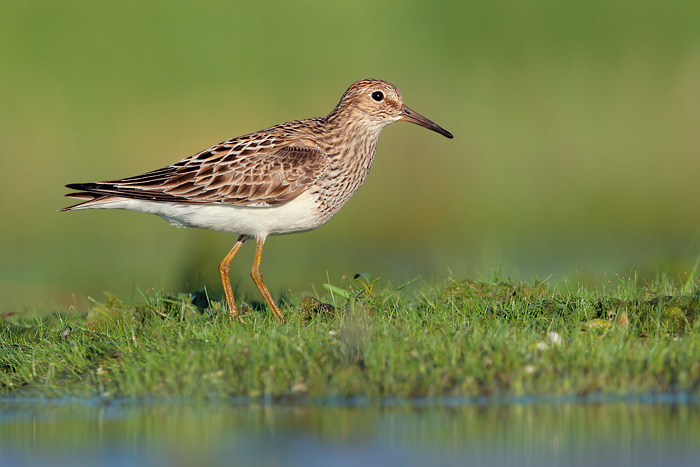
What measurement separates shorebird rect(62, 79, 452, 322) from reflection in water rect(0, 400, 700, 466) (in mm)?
3777

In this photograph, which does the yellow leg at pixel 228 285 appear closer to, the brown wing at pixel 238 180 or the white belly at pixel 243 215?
the white belly at pixel 243 215

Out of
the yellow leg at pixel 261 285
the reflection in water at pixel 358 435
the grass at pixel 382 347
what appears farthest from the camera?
the yellow leg at pixel 261 285

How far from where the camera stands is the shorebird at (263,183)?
1253 centimetres

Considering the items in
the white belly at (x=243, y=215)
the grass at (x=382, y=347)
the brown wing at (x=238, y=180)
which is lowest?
the grass at (x=382, y=347)

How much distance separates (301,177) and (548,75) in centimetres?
1102

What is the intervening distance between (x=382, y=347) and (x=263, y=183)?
3.59 m

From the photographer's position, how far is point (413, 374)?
360 inches

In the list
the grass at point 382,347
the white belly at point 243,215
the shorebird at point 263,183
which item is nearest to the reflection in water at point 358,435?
the grass at point 382,347

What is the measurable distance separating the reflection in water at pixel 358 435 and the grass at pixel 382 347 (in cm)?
45

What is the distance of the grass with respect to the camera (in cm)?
909

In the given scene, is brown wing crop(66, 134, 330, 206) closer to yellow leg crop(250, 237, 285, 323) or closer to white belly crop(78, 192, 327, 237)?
white belly crop(78, 192, 327, 237)

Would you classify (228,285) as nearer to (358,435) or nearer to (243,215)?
(243,215)

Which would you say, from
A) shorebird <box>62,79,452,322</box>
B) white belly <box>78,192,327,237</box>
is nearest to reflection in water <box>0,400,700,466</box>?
shorebird <box>62,79,452,322</box>

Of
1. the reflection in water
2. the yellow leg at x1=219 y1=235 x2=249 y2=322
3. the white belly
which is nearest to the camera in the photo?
the reflection in water
